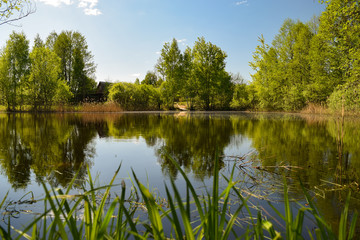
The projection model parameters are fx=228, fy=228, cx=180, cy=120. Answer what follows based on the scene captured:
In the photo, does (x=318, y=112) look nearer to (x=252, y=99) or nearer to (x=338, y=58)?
(x=338, y=58)

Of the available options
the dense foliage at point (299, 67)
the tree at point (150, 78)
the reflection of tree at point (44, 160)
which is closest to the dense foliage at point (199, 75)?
the dense foliage at point (299, 67)

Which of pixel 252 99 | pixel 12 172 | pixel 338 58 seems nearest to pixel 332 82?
pixel 338 58

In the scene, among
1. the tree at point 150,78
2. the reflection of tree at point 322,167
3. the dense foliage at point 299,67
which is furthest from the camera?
the tree at point 150,78

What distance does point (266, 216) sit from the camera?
2322mm

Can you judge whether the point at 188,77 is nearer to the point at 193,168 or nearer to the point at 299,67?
the point at 299,67

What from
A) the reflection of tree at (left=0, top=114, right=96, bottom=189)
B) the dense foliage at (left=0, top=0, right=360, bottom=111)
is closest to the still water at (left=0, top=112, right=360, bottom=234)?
the reflection of tree at (left=0, top=114, right=96, bottom=189)

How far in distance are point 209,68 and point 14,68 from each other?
2634cm

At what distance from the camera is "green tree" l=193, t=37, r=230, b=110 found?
3619 cm

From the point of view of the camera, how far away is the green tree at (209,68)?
3619cm

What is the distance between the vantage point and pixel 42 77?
90.2ft

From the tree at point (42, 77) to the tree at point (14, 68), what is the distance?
1100mm

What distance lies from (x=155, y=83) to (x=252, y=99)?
27.6 m

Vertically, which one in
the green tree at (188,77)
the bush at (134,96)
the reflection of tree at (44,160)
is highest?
the green tree at (188,77)

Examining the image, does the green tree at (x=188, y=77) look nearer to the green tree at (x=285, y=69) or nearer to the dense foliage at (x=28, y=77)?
the green tree at (x=285, y=69)
